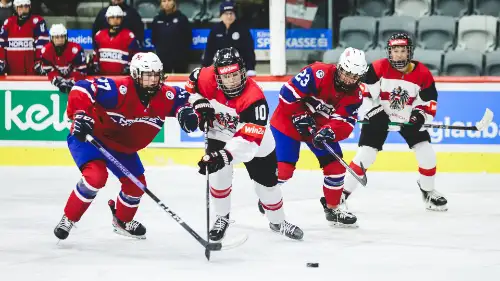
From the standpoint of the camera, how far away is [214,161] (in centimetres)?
466

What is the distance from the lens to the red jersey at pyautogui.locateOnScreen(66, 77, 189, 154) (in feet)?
16.0

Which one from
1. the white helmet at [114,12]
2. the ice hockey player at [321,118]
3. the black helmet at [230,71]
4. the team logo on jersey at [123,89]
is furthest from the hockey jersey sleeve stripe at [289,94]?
the white helmet at [114,12]

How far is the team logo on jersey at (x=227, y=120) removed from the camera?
5.07 m

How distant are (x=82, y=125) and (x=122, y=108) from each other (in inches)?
11.6

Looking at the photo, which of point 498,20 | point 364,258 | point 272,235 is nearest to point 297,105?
point 272,235

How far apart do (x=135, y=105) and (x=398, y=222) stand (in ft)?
5.89

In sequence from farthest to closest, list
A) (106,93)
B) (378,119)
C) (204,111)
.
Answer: (378,119), (204,111), (106,93)

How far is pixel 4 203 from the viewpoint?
6355mm

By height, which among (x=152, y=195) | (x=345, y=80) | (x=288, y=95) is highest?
(x=345, y=80)

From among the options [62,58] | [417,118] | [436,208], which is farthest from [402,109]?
[62,58]

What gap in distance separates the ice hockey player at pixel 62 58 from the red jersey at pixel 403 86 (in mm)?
2716

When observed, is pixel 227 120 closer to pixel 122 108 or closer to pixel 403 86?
pixel 122 108

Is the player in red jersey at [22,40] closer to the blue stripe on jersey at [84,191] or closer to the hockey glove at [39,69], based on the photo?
the hockey glove at [39,69]

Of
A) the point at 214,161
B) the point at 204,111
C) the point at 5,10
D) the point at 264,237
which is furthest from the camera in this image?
the point at 5,10
